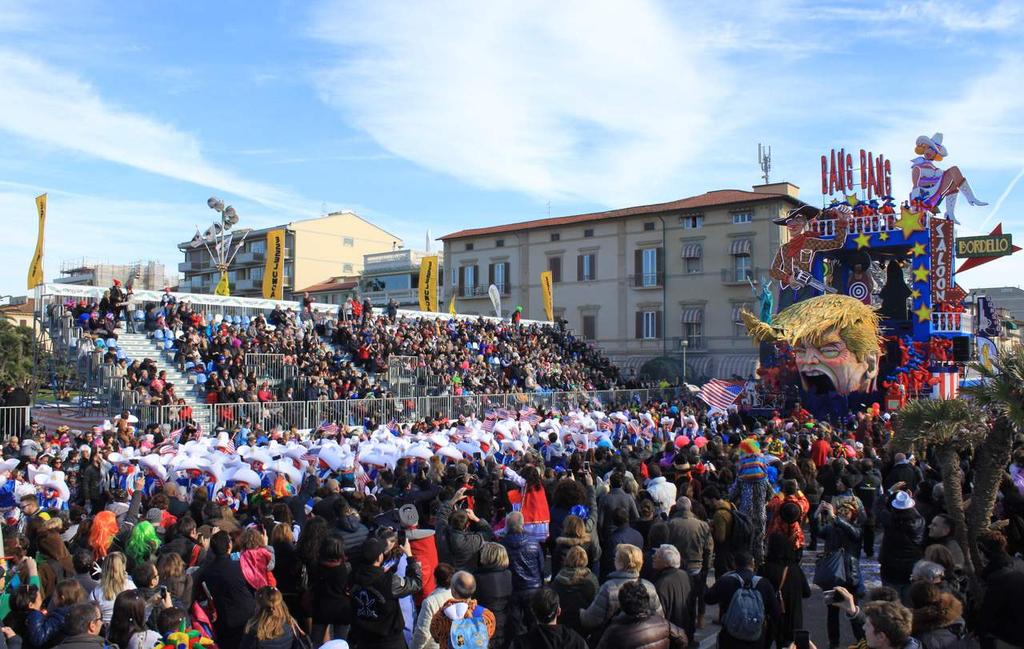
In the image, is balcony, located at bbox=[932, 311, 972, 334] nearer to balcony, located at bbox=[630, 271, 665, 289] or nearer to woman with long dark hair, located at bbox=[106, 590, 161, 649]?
balcony, located at bbox=[630, 271, 665, 289]

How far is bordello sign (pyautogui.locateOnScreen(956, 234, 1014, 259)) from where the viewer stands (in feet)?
98.6

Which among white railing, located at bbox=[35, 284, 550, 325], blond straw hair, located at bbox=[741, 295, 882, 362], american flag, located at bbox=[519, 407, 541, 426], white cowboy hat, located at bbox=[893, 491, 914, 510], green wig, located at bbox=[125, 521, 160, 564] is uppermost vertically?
white railing, located at bbox=[35, 284, 550, 325]

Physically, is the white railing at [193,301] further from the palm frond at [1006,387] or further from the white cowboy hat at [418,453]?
the palm frond at [1006,387]

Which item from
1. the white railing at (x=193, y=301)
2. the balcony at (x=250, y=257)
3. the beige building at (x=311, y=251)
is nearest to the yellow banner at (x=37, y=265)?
the white railing at (x=193, y=301)

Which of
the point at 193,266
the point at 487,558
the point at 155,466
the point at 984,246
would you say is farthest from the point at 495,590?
the point at 193,266

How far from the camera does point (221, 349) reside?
938 inches

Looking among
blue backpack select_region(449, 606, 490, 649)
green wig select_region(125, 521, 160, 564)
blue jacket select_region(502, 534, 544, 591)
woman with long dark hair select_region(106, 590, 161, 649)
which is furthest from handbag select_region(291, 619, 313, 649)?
green wig select_region(125, 521, 160, 564)

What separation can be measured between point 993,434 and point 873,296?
80.6 ft

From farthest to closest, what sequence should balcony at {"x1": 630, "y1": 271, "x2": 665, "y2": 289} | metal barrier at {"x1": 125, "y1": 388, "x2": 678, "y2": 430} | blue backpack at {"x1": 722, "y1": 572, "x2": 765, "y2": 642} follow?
balcony at {"x1": 630, "y1": 271, "x2": 665, "y2": 289} < metal barrier at {"x1": 125, "y1": 388, "x2": 678, "y2": 430} < blue backpack at {"x1": 722, "y1": 572, "x2": 765, "y2": 642}

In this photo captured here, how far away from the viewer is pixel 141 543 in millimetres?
7074

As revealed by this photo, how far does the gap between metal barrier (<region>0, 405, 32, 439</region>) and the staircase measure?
128 inches

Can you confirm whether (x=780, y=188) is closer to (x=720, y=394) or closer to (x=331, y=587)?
(x=720, y=394)

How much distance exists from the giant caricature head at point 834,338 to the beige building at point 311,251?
44418mm

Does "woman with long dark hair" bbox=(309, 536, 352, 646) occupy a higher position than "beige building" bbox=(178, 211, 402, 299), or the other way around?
"beige building" bbox=(178, 211, 402, 299)
